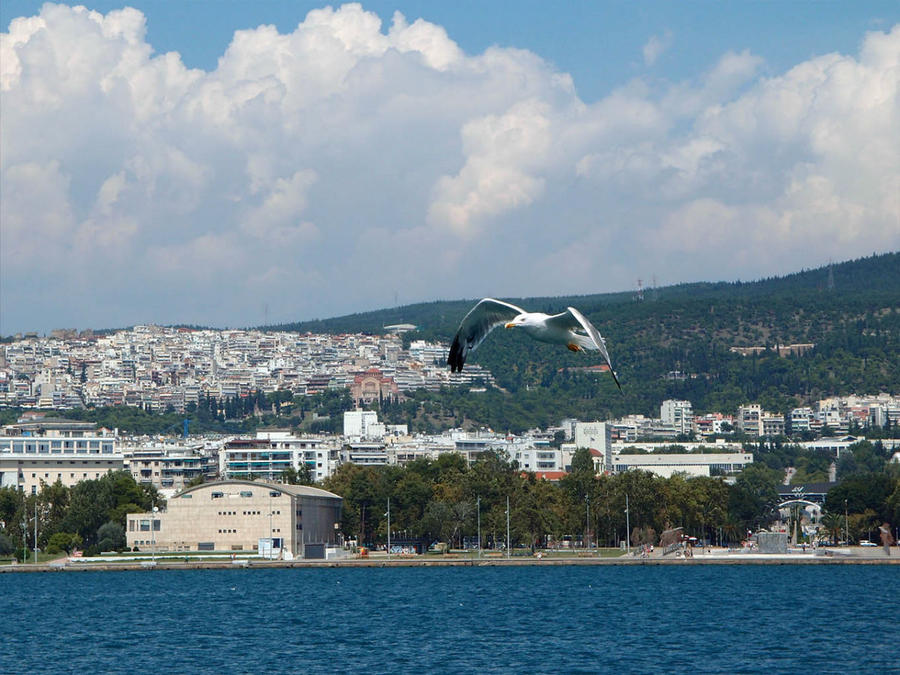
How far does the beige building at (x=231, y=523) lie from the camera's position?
371 ft

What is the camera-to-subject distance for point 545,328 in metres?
22.7

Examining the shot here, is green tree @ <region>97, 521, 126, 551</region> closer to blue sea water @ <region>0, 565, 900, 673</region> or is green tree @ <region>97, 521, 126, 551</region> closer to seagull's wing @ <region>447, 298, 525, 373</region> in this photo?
blue sea water @ <region>0, 565, 900, 673</region>

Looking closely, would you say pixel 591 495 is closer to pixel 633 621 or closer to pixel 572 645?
pixel 633 621

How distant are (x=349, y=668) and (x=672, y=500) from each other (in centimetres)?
6338

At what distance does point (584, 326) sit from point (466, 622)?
48668 millimetres

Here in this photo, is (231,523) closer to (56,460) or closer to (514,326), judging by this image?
(56,460)

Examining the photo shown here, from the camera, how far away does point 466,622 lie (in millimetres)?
69000

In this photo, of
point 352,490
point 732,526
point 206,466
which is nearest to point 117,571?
point 352,490

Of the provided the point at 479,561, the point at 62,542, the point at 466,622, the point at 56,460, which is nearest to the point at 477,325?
the point at 466,622

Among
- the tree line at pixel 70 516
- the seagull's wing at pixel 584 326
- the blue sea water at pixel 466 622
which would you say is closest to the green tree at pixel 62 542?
the tree line at pixel 70 516

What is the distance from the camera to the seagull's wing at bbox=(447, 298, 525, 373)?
22484 millimetres

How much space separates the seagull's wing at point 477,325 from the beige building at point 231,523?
9061 centimetres

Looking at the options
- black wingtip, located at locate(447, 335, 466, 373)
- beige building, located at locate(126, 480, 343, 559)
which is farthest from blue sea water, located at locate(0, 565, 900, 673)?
black wingtip, located at locate(447, 335, 466, 373)

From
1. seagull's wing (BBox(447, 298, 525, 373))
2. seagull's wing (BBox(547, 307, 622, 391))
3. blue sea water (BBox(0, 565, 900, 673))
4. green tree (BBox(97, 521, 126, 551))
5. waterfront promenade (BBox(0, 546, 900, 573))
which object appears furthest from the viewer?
green tree (BBox(97, 521, 126, 551))
